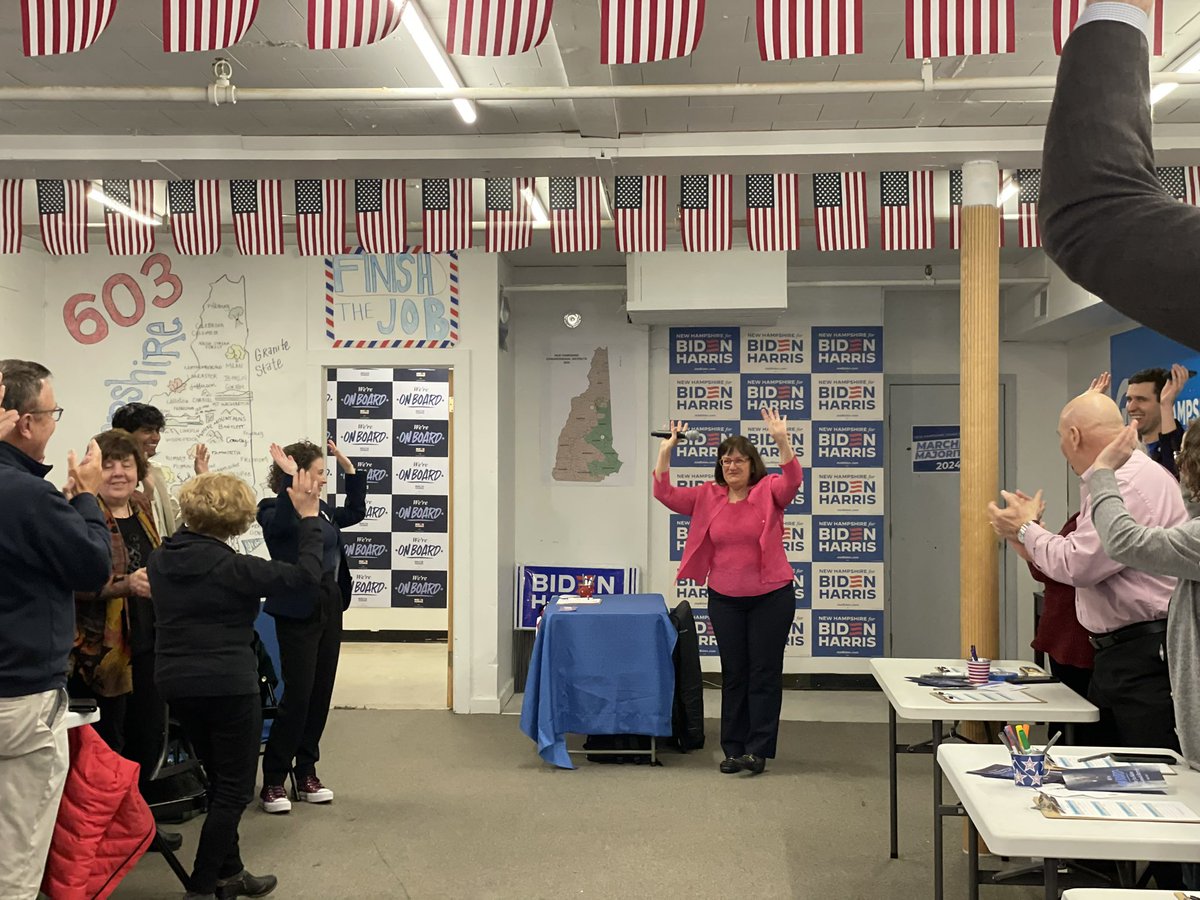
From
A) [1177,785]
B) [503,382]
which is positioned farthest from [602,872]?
[503,382]

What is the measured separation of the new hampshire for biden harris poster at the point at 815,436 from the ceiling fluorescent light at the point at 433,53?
141 inches

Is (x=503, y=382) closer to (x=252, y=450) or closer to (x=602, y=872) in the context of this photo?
(x=252, y=450)

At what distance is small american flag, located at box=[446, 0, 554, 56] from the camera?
3.04 meters

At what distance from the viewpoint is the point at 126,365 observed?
728 centimetres

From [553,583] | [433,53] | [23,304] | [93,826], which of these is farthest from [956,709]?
[23,304]

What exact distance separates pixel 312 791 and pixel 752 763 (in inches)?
85.2

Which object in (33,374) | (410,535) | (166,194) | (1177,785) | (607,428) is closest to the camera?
(1177,785)

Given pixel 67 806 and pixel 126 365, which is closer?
pixel 67 806

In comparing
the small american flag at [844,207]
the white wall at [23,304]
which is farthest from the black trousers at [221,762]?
the white wall at [23,304]

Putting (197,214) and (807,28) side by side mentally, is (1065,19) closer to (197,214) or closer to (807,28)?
(807,28)

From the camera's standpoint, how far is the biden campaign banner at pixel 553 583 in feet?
25.1

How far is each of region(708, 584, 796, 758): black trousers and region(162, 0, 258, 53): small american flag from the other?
142 inches

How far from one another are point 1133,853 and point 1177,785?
0.46 m

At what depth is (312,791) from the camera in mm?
5035
